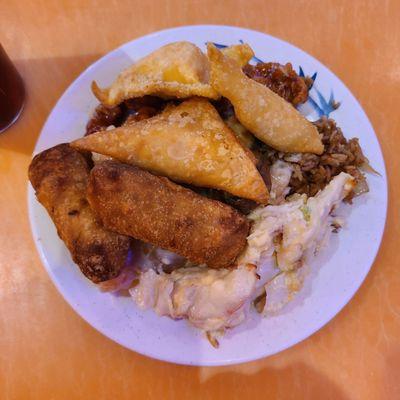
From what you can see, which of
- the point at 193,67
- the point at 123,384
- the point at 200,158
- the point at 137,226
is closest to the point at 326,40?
the point at 193,67

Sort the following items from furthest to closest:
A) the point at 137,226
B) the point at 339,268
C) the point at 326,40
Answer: the point at 326,40 < the point at 339,268 < the point at 137,226

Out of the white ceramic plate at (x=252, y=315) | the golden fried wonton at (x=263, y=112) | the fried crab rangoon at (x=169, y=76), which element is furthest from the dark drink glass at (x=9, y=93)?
the golden fried wonton at (x=263, y=112)

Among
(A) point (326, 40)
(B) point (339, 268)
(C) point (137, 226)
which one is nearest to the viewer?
(C) point (137, 226)

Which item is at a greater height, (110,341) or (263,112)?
(263,112)

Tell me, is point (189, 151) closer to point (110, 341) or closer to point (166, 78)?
point (166, 78)

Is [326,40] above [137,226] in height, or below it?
above

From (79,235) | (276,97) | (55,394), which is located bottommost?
(55,394)

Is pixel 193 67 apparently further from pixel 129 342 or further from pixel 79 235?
pixel 129 342


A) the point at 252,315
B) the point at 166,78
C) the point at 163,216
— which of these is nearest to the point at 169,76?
the point at 166,78
